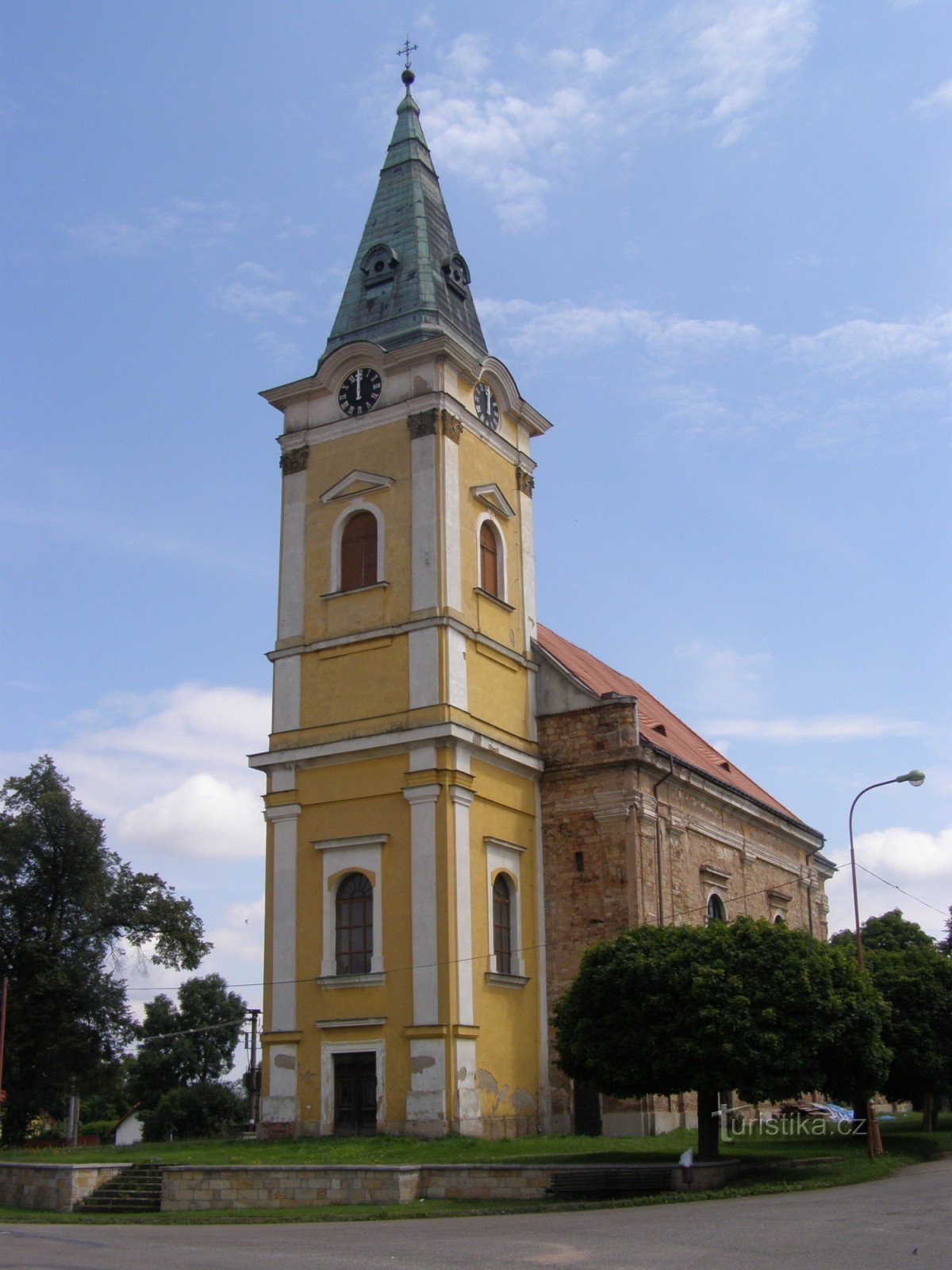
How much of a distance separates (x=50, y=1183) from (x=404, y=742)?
10.7 m

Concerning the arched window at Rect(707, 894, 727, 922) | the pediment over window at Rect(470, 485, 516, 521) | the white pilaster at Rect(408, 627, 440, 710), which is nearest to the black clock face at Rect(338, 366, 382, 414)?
the pediment over window at Rect(470, 485, 516, 521)

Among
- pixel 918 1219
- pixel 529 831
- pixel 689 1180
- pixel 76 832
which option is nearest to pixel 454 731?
pixel 529 831

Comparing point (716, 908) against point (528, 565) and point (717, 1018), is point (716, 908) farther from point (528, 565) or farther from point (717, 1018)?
point (717, 1018)

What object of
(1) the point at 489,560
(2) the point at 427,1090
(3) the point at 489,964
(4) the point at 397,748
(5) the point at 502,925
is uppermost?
(1) the point at 489,560

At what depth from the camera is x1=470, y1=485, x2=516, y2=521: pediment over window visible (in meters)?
31.2

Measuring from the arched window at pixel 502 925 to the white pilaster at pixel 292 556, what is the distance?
742 cm

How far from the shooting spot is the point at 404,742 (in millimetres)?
28047

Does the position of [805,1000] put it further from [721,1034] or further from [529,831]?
[529,831]

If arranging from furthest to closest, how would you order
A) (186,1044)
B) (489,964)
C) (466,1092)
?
(186,1044) → (489,964) → (466,1092)

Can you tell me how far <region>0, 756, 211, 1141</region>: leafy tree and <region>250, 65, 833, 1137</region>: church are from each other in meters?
13.6

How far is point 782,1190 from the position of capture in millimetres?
19359

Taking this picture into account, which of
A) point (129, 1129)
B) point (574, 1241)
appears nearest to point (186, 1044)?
point (129, 1129)

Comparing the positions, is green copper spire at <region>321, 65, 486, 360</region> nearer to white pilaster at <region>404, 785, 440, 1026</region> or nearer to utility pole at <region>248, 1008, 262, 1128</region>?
white pilaster at <region>404, 785, 440, 1026</region>

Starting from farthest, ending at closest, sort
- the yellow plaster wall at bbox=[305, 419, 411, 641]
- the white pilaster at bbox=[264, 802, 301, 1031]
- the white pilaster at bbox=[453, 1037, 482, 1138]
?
the yellow plaster wall at bbox=[305, 419, 411, 641]
the white pilaster at bbox=[264, 802, 301, 1031]
the white pilaster at bbox=[453, 1037, 482, 1138]
